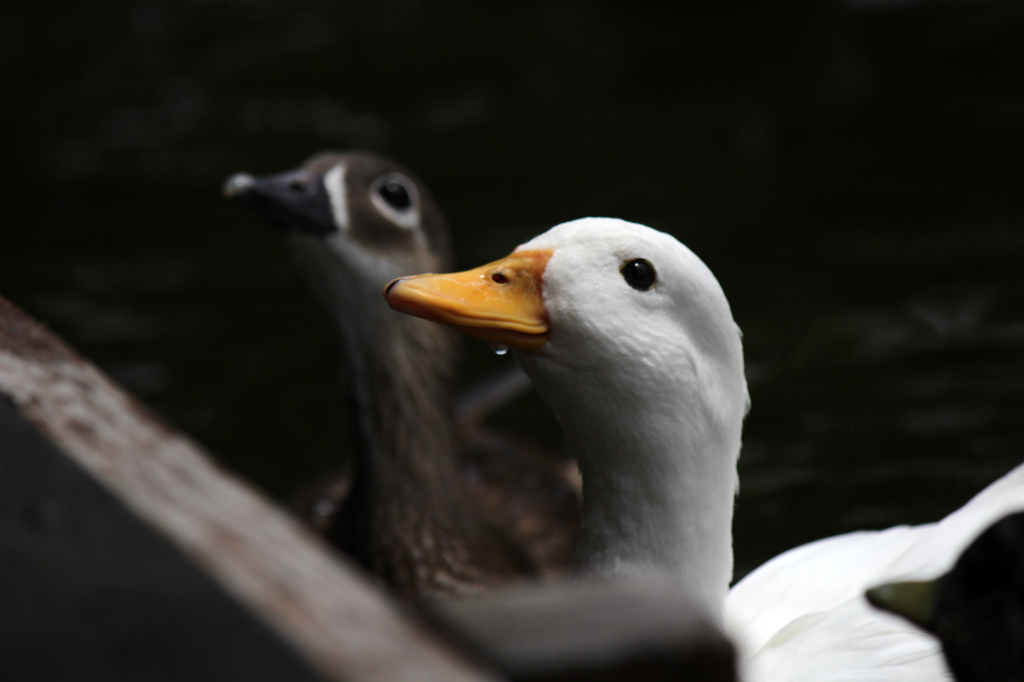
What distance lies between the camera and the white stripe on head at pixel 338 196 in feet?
11.1

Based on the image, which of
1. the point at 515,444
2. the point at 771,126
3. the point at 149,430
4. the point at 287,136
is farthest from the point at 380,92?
the point at 149,430

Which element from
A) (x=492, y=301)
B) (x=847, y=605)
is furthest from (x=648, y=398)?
(x=847, y=605)

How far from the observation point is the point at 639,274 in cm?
217

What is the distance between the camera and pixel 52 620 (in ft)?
4.12

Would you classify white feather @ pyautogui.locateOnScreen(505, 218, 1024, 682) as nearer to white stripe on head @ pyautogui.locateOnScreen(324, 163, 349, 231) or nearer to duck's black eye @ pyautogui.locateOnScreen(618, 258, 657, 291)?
duck's black eye @ pyautogui.locateOnScreen(618, 258, 657, 291)

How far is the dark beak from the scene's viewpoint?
3.29m

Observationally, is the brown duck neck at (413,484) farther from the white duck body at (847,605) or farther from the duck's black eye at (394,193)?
the white duck body at (847,605)

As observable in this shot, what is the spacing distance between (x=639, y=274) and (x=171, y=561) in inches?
47.5

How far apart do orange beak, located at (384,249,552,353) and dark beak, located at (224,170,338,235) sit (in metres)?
1.17

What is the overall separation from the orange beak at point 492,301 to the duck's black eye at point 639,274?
15cm

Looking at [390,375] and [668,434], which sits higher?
[668,434]

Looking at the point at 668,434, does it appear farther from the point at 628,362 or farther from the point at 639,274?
the point at 639,274

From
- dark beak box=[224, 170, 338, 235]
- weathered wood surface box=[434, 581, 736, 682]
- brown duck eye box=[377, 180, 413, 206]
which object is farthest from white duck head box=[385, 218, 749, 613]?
brown duck eye box=[377, 180, 413, 206]

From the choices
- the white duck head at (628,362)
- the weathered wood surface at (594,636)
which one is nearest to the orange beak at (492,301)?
the white duck head at (628,362)
